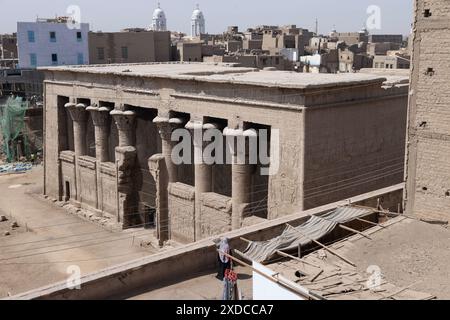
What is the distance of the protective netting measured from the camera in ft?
38.5

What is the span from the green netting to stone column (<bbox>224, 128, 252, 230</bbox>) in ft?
85.8

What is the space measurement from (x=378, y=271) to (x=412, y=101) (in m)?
5.90

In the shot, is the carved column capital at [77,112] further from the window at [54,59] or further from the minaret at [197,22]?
the minaret at [197,22]

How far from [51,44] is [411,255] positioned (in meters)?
42.3

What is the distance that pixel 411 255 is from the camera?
12.1 m

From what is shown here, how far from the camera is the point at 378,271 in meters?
11.1

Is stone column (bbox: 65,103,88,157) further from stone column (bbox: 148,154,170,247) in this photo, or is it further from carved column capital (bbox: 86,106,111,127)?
stone column (bbox: 148,154,170,247)

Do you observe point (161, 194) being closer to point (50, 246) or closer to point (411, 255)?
point (50, 246)

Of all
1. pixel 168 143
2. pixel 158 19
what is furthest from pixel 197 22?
pixel 168 143

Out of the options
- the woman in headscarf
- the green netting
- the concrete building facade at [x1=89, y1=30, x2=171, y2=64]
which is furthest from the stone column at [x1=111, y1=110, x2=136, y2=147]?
the concrete building facade at [x1=89, y1=30, x2=171, y2=64]
